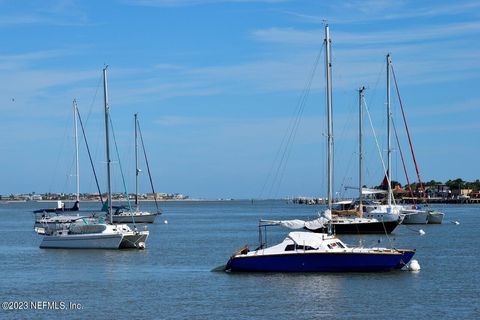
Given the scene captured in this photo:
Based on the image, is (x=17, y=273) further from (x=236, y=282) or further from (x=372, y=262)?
(x=372, y=262)

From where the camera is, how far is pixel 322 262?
42.9 m

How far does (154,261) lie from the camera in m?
54.4

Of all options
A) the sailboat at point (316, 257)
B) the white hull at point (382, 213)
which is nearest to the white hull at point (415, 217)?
the white hull at point (382, 213)

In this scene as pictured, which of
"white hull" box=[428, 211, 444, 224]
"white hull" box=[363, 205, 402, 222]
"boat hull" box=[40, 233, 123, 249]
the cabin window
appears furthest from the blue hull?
"white hull" box=[428, 211, 444, 224]

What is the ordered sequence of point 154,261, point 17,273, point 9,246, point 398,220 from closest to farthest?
point 17,273 → point 154,261 → point 9,246 → point 398,220

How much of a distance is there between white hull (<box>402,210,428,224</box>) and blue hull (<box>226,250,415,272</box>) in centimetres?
5772

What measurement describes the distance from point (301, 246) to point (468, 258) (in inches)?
653

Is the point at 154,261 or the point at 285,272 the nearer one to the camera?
the point at 285,272

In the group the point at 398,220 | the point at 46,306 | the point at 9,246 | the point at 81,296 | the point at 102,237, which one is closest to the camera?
the point at 46,306

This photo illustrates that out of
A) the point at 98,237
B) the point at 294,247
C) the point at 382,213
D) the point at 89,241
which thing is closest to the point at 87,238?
the point at 89,241

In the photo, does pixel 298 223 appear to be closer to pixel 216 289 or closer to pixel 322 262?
pixel 322 262

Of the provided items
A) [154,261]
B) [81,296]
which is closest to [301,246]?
[81,296]

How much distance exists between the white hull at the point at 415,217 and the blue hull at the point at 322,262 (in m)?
57.7

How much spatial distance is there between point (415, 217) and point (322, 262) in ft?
201
